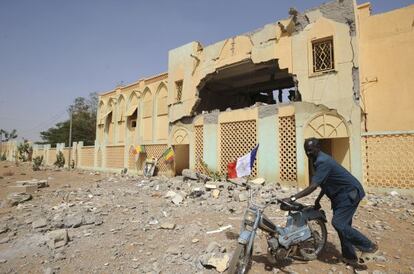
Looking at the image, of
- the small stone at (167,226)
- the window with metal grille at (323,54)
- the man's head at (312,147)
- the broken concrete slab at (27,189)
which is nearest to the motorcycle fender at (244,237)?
the man's head at (312,147)

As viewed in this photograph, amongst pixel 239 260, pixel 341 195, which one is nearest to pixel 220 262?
pixel 239 260

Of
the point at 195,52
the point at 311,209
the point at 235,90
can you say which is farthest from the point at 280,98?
the point at 311,209

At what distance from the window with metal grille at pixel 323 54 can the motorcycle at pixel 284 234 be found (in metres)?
7.00

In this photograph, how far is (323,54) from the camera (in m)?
9.62

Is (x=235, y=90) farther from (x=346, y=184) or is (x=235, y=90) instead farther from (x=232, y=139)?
(x=346, y=184)

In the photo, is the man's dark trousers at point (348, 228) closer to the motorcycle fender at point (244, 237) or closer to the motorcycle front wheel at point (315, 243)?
the motorcycle front wheel at point (315, 243)

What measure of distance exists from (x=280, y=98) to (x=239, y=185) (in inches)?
313

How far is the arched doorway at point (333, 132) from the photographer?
28.6ft

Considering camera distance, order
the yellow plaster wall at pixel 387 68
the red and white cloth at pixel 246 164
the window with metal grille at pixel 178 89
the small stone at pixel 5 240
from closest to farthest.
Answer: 1. the small stone at pixel 5 240
2. the red and white cloth at pixel 246 164
3. the yellow plaster wall at pixel 387 68
4. the window with metal grille at pixel 178 89

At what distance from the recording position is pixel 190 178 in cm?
1193

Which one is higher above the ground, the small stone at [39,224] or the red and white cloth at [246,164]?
the red and white cloth at [246,164]

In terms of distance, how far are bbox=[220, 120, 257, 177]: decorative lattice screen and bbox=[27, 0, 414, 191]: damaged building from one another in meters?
0.04

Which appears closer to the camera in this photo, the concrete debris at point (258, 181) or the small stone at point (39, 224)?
the small stone at point (39, 224)

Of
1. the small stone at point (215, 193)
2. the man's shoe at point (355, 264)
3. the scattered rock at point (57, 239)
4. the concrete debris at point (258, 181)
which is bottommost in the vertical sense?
the scattered rock at point (57, 239)
